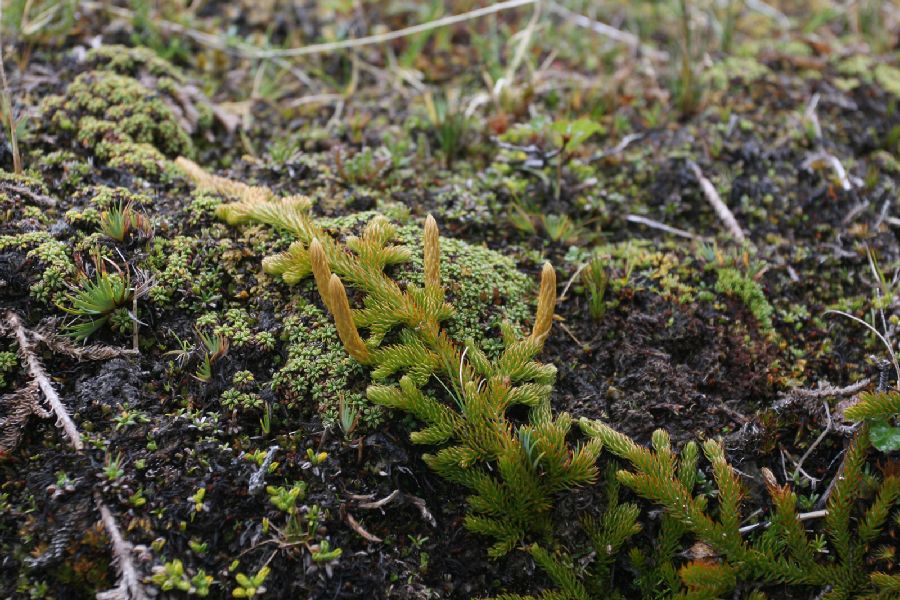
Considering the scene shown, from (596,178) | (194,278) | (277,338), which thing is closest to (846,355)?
(596,178)

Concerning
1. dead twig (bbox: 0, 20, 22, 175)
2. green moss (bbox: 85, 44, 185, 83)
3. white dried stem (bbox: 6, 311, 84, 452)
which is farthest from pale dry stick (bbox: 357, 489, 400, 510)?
green moss (bbox: 85, 44, 185, 83)

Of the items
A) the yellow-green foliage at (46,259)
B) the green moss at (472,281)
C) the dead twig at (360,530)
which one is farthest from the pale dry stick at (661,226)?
the yellow-green foliage at (46,259)

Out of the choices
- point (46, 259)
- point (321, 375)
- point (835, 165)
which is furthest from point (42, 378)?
point (835, 165)

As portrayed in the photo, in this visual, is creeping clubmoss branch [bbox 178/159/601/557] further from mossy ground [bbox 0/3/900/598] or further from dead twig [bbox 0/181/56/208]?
dead twig [bbox 0/181/56/208]

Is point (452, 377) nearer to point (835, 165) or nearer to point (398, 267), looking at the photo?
point (398, 267)

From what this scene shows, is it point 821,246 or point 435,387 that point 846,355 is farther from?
point 435,387

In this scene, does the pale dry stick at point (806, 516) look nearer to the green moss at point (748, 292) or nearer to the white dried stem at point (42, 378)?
the green moss at point (748, 292)
